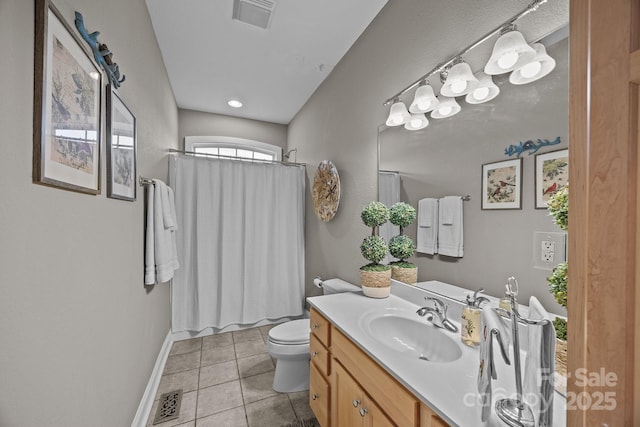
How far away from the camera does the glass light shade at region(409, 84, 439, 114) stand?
1.31m

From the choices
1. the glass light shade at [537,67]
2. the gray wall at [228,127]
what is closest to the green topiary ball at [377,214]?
the glass light shade at [537,67]

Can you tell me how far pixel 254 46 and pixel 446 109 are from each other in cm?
167

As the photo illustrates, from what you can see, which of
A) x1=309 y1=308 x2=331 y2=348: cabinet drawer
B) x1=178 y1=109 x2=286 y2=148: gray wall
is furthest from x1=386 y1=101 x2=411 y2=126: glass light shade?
x1=178 y1=109 x2=286 y2=148: gray wall

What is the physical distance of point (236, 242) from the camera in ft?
9.18

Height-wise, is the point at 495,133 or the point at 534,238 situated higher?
the point at 495,133

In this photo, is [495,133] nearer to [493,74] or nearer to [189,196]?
[493,74]

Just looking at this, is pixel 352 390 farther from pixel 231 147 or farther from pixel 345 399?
pixel 231 147

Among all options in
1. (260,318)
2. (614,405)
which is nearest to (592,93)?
(614,405)

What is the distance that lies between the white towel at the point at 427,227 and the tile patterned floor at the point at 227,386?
1.31 m

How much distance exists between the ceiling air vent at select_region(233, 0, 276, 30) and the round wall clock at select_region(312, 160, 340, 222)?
1.18m

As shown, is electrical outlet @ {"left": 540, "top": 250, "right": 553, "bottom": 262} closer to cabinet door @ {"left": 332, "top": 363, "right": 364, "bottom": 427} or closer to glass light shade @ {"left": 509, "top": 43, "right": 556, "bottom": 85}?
glass light shade @ {"left": 509, "top": 43, "right": 556, "bottom": 85}

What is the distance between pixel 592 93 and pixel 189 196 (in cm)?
284

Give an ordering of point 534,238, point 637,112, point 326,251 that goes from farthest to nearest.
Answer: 1. point 326,251
2. point 534,238
3. point 637,112

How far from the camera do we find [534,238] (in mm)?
917
